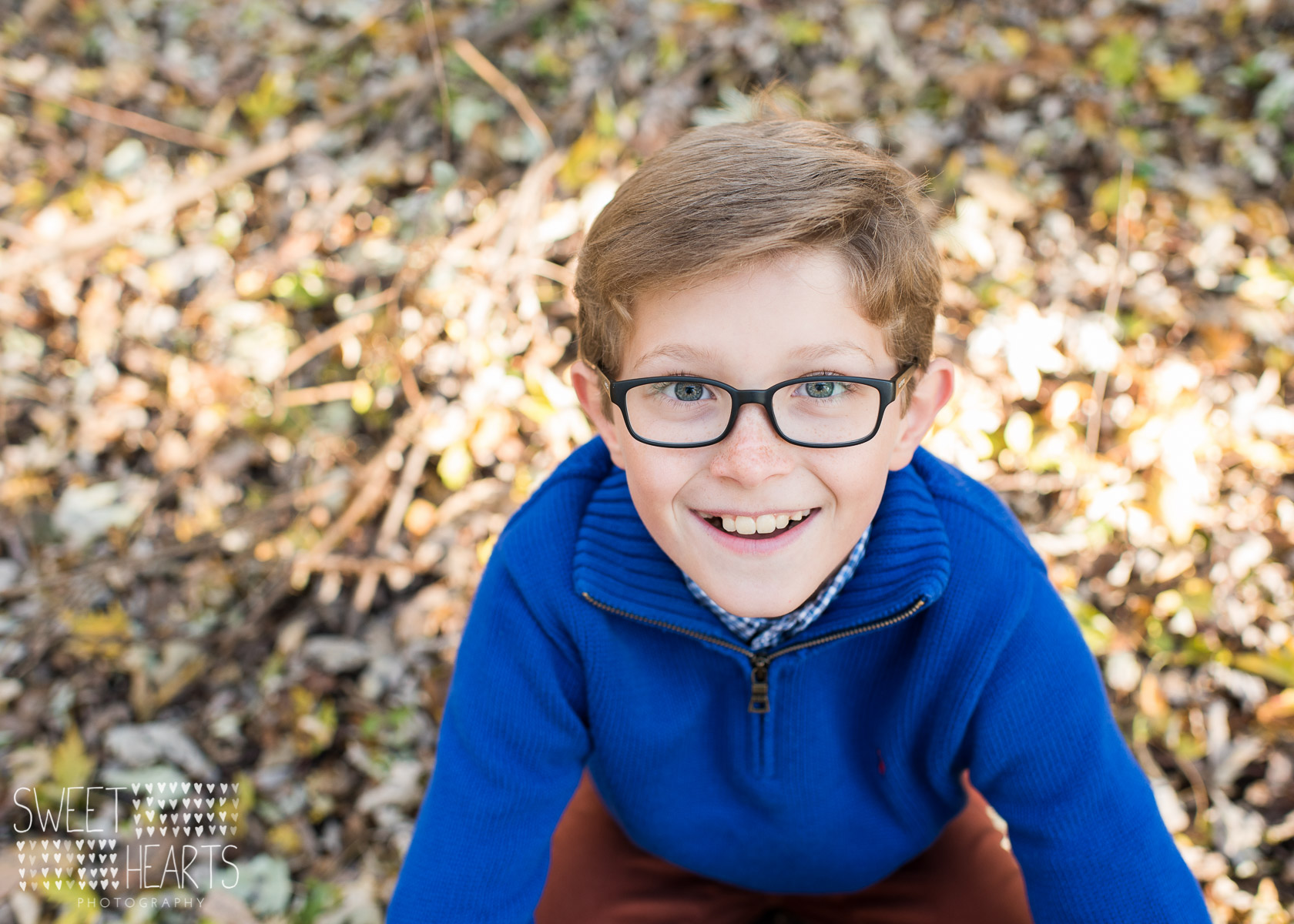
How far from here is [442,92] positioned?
3473 mm

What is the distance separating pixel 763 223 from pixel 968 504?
2.09 ft

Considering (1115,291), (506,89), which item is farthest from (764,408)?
(506,89)

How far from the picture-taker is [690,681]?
159 cm

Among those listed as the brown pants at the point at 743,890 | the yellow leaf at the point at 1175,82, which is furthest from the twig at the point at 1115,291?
the brown pants at the point at 743,890

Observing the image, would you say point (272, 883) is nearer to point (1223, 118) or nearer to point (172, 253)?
point (172, 253)

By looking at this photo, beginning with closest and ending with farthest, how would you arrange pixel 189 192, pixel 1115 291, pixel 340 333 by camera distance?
pixel 1115 291
pixel 340 333
pixel 189 192

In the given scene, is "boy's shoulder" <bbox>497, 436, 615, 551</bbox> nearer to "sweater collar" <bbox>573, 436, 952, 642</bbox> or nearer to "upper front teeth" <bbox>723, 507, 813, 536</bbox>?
"sweater collar" <bbox>573, 436, 952, 642</bbox>

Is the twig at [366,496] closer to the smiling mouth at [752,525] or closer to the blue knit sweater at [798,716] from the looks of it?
the blue knit sweater at [798,716]

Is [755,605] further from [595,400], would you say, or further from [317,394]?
[317,394]

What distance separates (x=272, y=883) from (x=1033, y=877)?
74.2 inches

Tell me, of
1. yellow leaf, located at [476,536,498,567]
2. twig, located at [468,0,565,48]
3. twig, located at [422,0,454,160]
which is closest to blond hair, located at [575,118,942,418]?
yellow leaf, located at [476,536,498,567]

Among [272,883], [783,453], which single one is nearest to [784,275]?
[783,453]

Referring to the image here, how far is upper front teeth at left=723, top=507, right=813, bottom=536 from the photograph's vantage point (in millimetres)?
1334

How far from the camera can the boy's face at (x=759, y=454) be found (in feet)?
4.04
